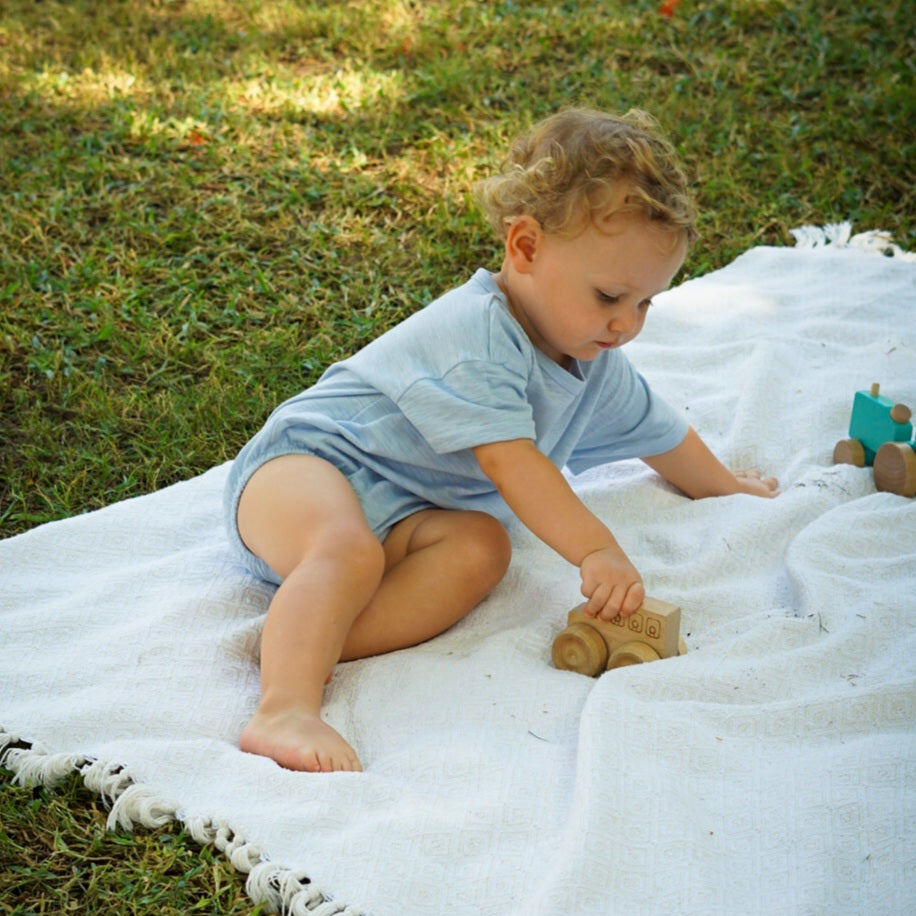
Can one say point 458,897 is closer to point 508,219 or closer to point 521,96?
point 508,219

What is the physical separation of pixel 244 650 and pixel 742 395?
55.1 inches

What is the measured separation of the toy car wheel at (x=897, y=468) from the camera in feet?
7.88

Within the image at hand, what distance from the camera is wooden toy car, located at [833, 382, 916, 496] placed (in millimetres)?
2412

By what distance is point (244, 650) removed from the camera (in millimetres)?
2035

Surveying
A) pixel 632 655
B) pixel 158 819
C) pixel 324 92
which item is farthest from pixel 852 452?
pixel 324 92

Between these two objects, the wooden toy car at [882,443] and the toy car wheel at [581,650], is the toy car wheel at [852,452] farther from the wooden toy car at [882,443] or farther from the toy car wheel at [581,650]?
the toy car wheel at [581,650]

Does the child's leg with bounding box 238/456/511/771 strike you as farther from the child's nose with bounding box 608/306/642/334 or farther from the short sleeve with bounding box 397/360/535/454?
the child's nose with bounding box 608/306/642/334

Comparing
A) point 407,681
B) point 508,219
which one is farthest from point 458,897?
point 508,219

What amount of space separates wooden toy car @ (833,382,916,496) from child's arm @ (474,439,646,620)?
75cm

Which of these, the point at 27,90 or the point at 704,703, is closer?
the point at 704,703

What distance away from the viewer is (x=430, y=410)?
2.03 metres

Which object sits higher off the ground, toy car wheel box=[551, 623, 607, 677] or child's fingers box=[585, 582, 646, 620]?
child's fingers box=[585, 582, 646, 620]

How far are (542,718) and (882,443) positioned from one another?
1067 millimetres

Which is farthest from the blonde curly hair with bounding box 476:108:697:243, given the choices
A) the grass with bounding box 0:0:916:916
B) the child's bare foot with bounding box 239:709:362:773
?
the grass with bounding box 0:0:916:916
